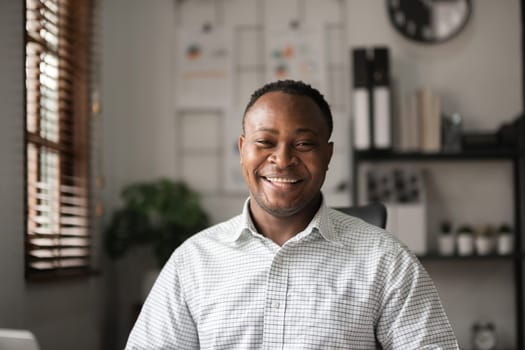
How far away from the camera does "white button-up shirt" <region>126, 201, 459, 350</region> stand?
1.32 m

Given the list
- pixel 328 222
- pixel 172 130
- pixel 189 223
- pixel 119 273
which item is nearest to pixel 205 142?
pixel 172 130

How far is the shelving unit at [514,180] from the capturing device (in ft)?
11.1

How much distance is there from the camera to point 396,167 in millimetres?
3627

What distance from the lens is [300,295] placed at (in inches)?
53.6

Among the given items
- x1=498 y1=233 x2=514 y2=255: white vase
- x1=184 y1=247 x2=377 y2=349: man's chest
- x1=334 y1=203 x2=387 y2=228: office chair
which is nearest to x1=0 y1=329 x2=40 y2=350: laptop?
x1=184 y1=247 x2=377 y2=349: man's chest

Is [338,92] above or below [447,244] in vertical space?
above

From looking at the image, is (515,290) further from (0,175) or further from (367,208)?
(0,175)

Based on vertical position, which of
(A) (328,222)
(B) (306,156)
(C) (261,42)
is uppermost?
(C) (261,42)

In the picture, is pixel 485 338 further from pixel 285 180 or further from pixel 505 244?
pixel 285 180

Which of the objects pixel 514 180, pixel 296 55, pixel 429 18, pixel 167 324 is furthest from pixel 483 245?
pixel 167 324

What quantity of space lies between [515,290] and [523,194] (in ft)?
1.65

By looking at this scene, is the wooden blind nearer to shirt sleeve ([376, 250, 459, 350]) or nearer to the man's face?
the man's face

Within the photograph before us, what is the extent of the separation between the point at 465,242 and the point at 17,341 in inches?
99.2

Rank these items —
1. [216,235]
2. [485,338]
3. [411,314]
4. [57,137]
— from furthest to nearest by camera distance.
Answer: [485,338], [57,137], [216,235], [411,314]
